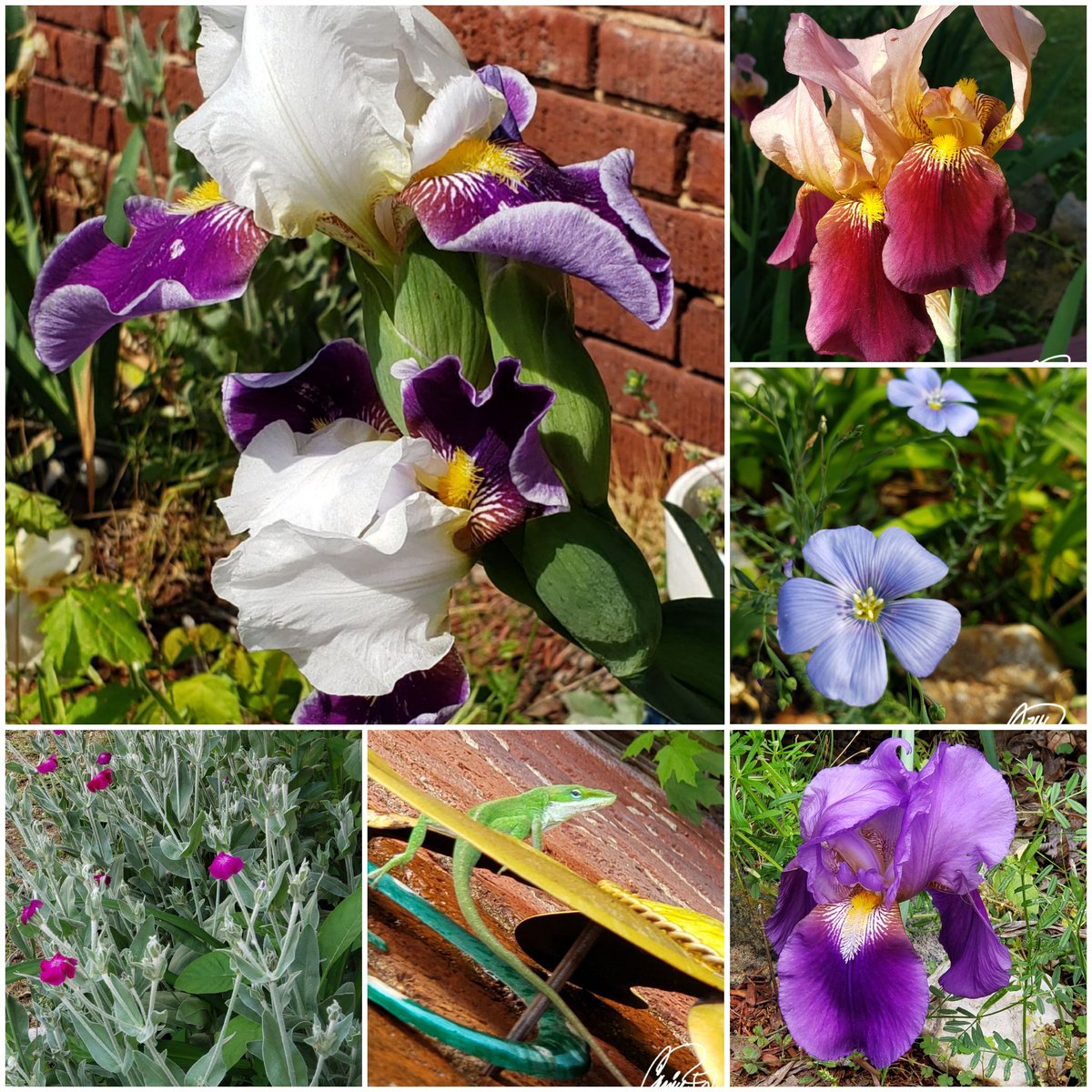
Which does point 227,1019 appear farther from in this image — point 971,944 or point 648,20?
point 648,20

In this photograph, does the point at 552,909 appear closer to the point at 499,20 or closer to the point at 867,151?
the point at 867,151

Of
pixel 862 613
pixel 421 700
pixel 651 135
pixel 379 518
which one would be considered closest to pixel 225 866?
pixel 421 700

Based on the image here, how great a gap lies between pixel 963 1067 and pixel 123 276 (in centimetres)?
103

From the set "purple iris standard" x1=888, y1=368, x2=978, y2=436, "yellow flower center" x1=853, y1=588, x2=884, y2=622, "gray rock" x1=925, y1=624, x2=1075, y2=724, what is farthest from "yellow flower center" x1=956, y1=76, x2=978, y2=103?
"gray rock" x1=925, y1=624, x2=1075, y2=724

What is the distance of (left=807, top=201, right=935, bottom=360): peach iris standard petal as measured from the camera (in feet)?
2.67

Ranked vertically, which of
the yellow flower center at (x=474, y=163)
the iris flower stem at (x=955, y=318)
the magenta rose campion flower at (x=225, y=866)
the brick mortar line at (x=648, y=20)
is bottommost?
the magenta rose campion flower at (x=225, y=866)

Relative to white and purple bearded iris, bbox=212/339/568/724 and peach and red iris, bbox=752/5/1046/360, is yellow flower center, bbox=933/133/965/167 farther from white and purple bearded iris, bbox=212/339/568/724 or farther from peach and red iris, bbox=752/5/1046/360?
white and purple bearded iris, bbox=212/339/568/724

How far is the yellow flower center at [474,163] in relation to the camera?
66 cm

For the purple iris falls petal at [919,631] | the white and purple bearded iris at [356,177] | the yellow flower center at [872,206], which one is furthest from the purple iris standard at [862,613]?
the white and purple bearded iris at [356,177]

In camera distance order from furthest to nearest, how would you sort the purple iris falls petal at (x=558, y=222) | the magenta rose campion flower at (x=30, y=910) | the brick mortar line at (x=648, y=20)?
the brick mortar line at (x=648, y=20) < the magenta rose campion flower at (x=30, y=910) < the purple iris falls petal at (x=558, y=222)

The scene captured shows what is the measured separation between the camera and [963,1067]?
3.35 feet

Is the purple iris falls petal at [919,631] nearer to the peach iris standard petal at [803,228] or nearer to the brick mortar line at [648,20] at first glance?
the peach iris standard petal at [803,228]

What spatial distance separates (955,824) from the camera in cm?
91

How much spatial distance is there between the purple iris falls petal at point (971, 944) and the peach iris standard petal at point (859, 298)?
0.50 m
